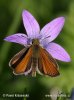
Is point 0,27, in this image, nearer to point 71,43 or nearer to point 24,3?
point 24,3

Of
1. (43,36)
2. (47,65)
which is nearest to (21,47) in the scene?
(43,36)

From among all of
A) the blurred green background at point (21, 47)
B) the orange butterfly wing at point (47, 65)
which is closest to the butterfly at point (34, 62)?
the orange butterfly wing at point (47, 65)

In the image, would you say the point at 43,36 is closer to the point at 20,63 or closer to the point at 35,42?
the point at 35,42

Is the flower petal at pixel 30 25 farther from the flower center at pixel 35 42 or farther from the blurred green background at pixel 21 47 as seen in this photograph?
the blurred green background at pixel 21 47

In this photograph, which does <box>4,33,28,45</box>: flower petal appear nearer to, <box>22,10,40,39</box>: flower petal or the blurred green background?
<box>22,10,40,39</box>: flower petal

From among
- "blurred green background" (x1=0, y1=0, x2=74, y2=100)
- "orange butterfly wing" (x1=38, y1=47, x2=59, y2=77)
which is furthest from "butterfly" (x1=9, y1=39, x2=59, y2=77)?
"blurred green background" (x1=0, y1=0, x2=74, y2=100)
